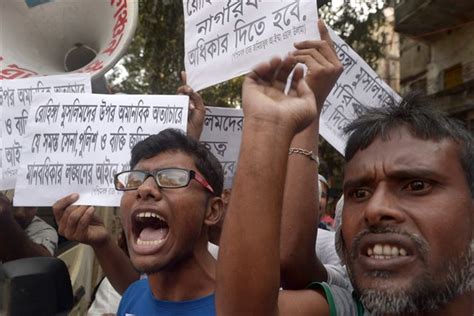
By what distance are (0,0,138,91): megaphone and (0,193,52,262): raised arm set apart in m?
0.71

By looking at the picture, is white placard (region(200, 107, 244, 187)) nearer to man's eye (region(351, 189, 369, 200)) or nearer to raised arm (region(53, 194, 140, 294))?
raised arm (region(53, 194, 140, 294))

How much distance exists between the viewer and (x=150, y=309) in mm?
2092

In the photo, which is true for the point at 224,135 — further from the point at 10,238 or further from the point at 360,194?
the point at 360,194

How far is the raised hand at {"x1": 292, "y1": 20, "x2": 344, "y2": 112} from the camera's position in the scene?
73.2 inches

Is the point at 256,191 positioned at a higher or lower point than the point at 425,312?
higher

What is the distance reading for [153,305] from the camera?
2.10 meters

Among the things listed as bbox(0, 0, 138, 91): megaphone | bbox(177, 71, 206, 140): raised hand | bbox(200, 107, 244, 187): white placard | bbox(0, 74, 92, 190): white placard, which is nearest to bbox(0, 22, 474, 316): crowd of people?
bbox(177, 71, 206, 140): raised hand

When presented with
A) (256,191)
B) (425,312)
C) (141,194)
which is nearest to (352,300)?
(425,312)

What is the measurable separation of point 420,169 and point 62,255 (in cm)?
273

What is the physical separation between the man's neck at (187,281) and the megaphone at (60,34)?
1.27 meters

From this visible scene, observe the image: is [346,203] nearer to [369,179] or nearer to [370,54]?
[369,179]

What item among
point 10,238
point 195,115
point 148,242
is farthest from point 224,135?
point 10,238

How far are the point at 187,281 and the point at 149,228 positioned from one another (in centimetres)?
24

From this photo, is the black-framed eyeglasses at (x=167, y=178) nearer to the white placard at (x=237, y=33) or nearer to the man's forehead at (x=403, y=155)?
the white placard at (x=237, y=33)
